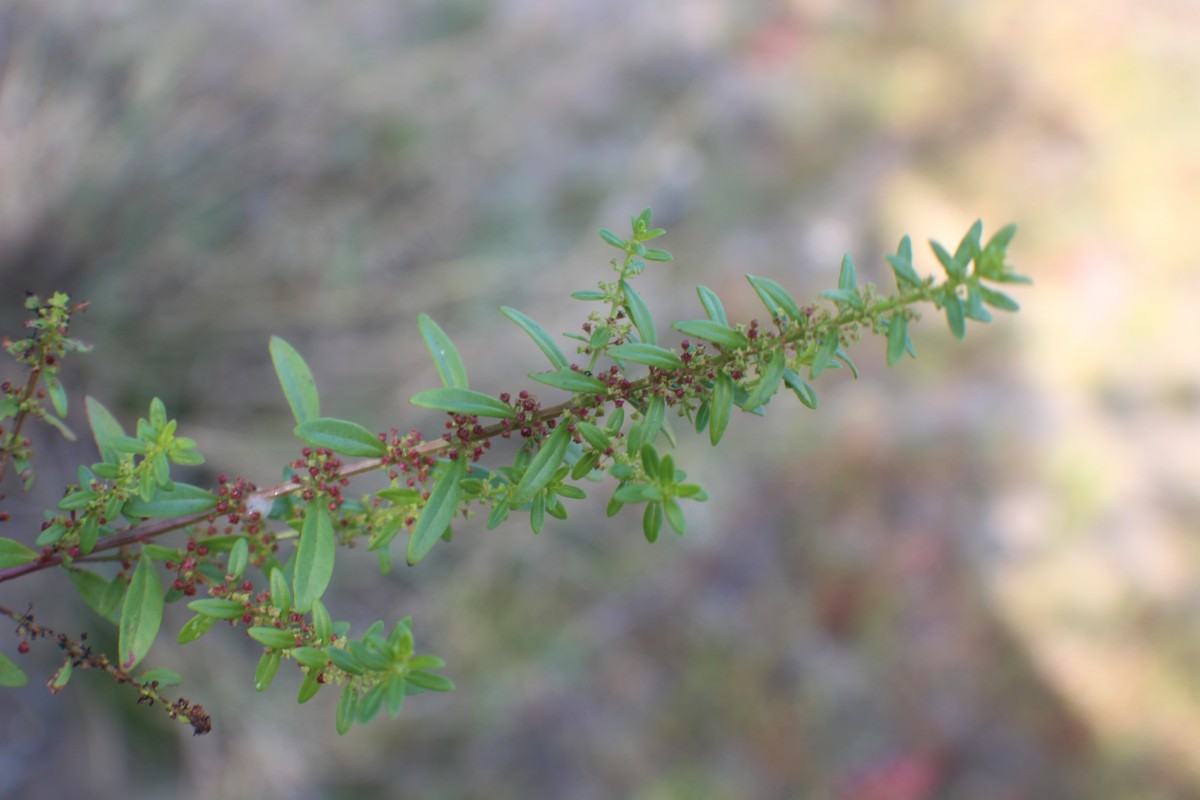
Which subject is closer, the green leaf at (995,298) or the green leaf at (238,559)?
the green leaf at (995,298)

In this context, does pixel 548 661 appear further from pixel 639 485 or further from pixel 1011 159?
pixel 1011 159

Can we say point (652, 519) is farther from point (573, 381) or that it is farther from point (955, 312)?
point (955, 312)

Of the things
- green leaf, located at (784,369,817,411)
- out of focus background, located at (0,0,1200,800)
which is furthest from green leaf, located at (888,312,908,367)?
out of focus background, located at (0,0,1200,800)

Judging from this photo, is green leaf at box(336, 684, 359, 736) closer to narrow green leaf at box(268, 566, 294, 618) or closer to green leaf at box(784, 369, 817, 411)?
narrow green leaf at box(268, 566, 294, 618)

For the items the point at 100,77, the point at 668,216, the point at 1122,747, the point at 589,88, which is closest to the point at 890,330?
the point at 100,77

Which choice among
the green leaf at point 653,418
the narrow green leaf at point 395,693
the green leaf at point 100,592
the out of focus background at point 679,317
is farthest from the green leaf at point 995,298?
the out of focus background at point 679,317

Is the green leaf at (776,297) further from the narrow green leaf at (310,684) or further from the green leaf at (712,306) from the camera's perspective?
the narrow green leaf at (310,684)

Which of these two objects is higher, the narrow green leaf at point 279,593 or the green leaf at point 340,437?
the green leaf at point 340,437

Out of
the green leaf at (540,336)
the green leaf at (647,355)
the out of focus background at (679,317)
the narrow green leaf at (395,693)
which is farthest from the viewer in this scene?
the out of focus background at (679,317)
